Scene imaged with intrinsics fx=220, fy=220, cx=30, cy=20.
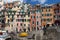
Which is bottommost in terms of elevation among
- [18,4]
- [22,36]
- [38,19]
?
[22,36]

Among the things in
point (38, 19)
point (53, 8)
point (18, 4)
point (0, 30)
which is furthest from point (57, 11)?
point (0, 30)

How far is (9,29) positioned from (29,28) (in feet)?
1.31

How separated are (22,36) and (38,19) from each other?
1.50ft

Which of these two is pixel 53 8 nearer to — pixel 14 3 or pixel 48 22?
pixel 48 22

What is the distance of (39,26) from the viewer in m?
4.29

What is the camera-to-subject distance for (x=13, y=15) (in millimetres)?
4418

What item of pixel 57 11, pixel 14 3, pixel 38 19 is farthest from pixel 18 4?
pixel 57 11

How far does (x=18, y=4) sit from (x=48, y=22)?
726 mm

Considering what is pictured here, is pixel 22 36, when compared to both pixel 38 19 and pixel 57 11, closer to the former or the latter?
pixel 38 19

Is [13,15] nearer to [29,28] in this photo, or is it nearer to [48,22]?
[29,28]

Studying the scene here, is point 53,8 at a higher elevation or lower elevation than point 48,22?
higher

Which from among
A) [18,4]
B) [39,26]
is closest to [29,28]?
[39,26]

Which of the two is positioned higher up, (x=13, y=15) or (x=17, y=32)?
(x=13, y=15)

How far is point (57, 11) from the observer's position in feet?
13.9
